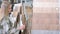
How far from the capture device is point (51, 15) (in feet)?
3.21

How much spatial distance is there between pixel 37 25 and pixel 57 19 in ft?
0.60

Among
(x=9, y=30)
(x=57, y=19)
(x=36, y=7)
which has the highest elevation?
(x=36, y=7)

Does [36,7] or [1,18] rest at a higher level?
[36,7]

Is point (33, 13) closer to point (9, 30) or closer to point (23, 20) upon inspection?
point (23, 20)

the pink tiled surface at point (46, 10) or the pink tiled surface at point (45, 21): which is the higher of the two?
the pink tiled surface at point (46, 10)

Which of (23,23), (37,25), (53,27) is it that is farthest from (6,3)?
(53,27)

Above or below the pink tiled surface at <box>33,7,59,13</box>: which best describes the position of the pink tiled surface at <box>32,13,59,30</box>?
below

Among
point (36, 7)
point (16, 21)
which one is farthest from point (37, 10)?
point (16, 21)

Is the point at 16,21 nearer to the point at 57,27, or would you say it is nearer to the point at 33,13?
the point at 33,13

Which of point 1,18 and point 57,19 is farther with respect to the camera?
point 1,18

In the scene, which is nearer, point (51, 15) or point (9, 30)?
point (51, 15)

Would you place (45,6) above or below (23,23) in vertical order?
above

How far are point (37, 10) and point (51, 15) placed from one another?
131 mm

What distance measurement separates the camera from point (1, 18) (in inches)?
43.4
